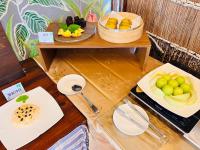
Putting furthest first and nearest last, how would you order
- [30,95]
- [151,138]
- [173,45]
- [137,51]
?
1. [137,51]
2. [173,45]
3. [30,95]
4. [151,138]

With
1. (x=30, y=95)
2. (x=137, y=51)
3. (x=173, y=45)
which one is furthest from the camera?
(x=137, y=51)

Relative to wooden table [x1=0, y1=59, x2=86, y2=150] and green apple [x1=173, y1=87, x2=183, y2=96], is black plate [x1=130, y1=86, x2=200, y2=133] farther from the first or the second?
wooden table [x1=0, y1=59, x2=86, y2=150]

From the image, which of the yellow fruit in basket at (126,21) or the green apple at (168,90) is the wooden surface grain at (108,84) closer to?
the green apple at (168,90)

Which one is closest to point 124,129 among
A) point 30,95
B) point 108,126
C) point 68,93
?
point 108,126

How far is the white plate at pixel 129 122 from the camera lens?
638 millimetres

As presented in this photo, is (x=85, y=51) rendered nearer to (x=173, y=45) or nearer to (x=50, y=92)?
(x=50, y=92)

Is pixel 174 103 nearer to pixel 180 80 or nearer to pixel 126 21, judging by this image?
pixel 180 80

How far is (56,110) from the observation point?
717 mm

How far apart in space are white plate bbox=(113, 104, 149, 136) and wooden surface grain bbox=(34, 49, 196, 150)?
0.06 feet

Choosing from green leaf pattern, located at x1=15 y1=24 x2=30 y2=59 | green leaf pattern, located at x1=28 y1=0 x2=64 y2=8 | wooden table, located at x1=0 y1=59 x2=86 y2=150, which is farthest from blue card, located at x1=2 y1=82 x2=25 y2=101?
green leaf pattern, located at x1=28 y1=0 x2=64 y2=8

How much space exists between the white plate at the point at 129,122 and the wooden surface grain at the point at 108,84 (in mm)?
17

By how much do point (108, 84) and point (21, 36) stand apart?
1.85 ft

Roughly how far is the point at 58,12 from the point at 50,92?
49cm

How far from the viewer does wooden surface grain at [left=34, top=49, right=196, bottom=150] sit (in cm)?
62
